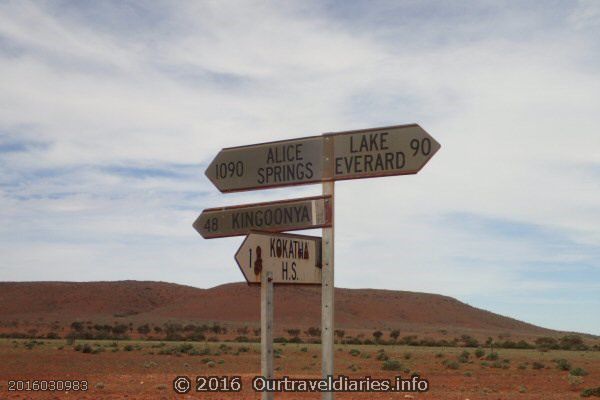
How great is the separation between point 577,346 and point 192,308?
52072 mm

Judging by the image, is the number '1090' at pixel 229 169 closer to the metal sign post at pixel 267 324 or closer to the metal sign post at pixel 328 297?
the metal sign post at pixel 328 297

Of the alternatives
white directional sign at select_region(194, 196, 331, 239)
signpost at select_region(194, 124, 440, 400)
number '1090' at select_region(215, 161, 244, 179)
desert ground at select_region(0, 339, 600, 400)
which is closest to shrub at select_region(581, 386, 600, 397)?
desert ground at select_region(0, 339, 600, 400)

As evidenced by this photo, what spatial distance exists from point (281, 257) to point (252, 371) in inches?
778

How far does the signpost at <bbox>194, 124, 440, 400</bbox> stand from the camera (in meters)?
7.62

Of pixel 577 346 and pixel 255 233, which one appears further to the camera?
pixel 577 346

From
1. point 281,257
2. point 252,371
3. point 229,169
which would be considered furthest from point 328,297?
point 252,371

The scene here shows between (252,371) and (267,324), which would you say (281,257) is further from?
(252,371)

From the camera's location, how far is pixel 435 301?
102188 mm

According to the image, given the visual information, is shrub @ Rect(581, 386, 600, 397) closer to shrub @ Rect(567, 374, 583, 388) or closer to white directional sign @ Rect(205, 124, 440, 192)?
shrub @ Rect(567, 374, 583, 388)

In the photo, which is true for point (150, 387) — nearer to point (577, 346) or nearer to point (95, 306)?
point (577, 346)

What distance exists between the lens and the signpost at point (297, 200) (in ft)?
25.0

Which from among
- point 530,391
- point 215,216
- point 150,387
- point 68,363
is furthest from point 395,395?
point 68,363

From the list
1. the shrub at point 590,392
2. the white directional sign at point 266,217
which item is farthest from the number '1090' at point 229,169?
the shrub at point 590,392

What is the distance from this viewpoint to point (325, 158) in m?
8.07
